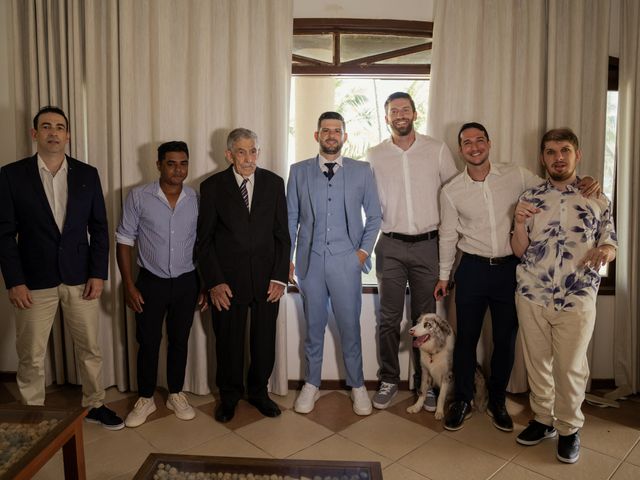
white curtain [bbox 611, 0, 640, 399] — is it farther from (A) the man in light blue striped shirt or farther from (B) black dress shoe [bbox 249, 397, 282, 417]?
(A) the man in light blue striped shirt

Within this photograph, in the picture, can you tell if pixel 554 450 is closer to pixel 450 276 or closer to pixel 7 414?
pixel 450 276

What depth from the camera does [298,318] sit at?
11.3 ft

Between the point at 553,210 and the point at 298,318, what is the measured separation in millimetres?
1748

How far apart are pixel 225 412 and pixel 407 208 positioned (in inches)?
63.7

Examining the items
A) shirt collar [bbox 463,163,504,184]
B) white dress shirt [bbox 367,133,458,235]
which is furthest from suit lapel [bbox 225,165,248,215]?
shirt collar [bbox 463,163,504,184]

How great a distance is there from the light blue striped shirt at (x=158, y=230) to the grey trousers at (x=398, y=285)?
1.19 metres

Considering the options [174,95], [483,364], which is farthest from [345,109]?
[483,364]

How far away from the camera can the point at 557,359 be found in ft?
8.26

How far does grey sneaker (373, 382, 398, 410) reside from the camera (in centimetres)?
311

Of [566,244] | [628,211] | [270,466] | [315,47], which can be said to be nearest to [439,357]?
[566,244]

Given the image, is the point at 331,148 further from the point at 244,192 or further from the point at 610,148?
the point at 610,148

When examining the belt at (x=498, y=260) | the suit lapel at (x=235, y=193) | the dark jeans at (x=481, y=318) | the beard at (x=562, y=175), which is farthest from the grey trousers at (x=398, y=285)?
the suit lapel at (x=235, y=193)

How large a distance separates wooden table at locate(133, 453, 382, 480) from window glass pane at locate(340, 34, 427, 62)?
2.56m

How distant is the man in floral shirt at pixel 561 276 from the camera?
2432 millimetres
